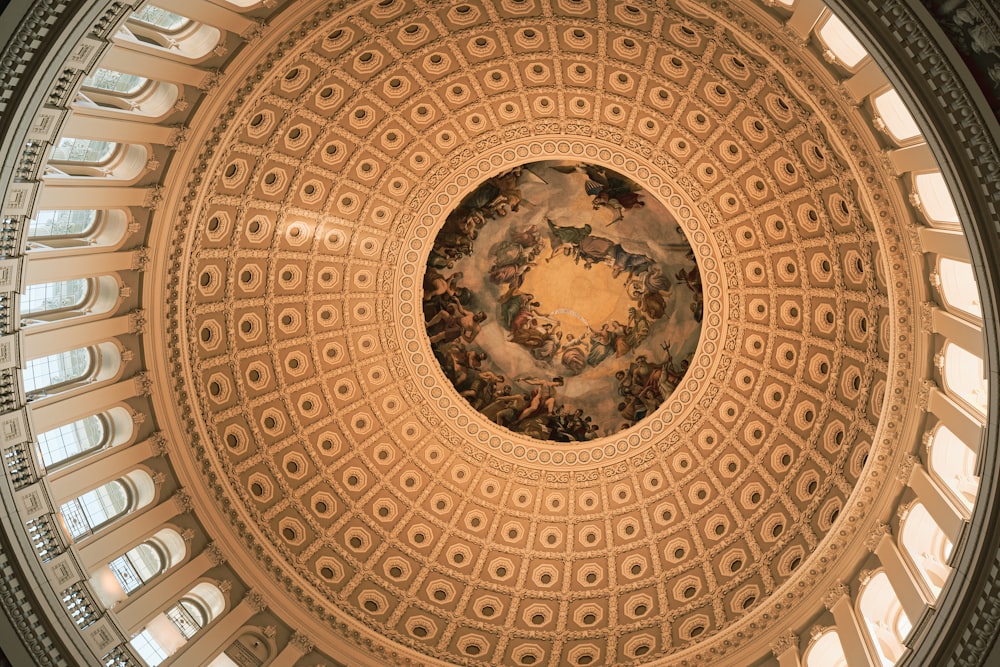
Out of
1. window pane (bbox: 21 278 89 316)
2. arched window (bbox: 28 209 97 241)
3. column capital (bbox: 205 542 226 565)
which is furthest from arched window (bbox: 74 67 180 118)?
column capital (bbox: 205 542 226 565)

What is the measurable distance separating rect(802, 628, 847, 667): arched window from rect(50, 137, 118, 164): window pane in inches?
826

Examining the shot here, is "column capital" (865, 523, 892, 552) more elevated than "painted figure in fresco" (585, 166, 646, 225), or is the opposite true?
"painted figure in fresco" (585, 166, 646, 225)

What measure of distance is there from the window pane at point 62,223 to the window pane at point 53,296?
1110mm

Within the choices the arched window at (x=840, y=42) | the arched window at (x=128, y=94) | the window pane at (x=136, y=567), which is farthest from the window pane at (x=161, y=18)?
the arched window at (x=840, y=42)

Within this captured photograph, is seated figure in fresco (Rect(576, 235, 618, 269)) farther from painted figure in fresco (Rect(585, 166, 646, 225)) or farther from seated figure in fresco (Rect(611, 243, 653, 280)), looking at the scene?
painted figure in fresco (Rect(585, 166, 646, 225))

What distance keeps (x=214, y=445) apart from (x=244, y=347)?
11.0 feet

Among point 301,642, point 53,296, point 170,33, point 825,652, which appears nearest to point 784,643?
point 825,652

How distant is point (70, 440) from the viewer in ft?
66.5

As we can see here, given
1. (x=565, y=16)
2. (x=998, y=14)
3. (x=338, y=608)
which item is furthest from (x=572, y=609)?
(x=998, y=14)

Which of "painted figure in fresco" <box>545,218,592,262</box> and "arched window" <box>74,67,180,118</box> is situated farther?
"painted figure in fresco" <box>545,218,592,262</box>

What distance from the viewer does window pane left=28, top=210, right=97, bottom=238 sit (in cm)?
1866

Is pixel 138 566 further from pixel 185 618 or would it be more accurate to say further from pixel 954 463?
pixel 954 463

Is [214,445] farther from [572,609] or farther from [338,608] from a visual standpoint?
[572,609]

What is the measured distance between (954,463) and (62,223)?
812 inches
